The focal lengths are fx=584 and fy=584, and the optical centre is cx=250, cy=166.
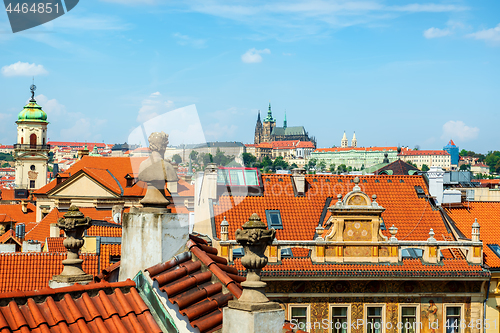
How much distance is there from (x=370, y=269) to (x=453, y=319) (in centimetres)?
365

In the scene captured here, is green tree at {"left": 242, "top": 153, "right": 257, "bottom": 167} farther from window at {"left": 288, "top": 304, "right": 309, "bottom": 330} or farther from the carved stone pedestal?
the carved stone pedestal

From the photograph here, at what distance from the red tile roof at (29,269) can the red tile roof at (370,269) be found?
260 inches

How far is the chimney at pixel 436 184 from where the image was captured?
2628 centimetres

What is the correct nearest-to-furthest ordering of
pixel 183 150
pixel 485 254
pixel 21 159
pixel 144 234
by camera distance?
pixel 144 234, pixel 183 150, pixel 485 254, pixel 21 159

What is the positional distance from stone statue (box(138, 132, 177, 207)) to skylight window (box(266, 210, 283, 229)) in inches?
638

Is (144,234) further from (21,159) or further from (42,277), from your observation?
(21,159)

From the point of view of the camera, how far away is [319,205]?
83.5 ft

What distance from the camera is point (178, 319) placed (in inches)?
254

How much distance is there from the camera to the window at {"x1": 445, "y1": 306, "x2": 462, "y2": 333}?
831 inches

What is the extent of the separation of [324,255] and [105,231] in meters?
13.4

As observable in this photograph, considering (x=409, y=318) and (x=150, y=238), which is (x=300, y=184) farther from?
(x=150, y=238)

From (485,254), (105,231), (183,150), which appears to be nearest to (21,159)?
(105,231)

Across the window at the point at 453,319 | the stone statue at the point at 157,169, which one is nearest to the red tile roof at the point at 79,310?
the stone statue at the point at 157,169

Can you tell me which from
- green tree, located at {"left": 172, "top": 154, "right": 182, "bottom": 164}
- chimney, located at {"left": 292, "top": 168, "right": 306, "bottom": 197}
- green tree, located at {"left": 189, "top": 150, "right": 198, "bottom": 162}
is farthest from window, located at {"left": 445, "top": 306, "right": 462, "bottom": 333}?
green tree, located at {"left": 172, "top": 154, "right": 182, "bottom": 164}
